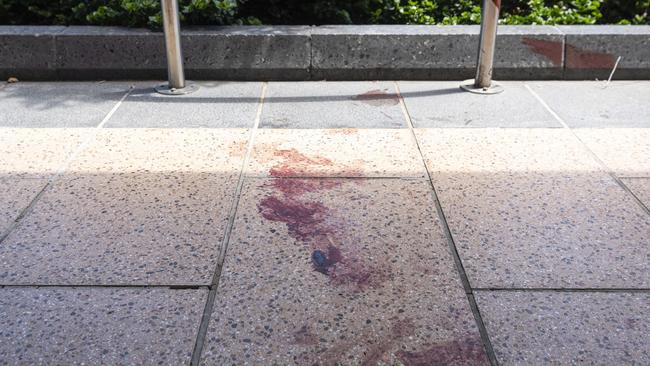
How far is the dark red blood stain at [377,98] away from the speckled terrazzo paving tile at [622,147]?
136 cm

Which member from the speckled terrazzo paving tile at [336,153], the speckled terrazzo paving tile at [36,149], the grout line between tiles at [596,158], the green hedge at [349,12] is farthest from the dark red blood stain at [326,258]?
the green hedge at [349,12]

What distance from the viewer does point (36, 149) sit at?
406cm

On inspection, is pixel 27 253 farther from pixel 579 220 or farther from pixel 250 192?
pixel 579 220

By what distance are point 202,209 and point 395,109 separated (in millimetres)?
2009

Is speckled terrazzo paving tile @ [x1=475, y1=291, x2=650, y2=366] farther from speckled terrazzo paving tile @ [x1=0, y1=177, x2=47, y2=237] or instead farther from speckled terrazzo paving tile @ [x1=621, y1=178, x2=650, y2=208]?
speckled terrazzo paving tile @ [x1=0, y1=177, x2=47, y2=237]

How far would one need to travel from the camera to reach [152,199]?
340 cm

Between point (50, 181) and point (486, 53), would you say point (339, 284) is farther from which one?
point (486, 53)

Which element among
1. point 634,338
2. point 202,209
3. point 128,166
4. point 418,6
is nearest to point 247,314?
point 202,209

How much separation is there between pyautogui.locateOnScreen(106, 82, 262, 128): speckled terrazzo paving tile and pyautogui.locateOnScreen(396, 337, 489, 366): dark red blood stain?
99.5 inches

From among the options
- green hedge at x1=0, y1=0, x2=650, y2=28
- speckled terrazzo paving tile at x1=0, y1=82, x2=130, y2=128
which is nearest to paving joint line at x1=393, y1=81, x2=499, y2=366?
green hedge at x1=0, y1=0, x2=650, y2=28

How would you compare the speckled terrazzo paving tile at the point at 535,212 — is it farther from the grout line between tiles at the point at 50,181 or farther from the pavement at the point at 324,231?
the grout line between tiles at the point at 50,181

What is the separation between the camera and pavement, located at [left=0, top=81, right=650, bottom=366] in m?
2.38

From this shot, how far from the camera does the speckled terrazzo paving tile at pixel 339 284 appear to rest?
91.7 inches

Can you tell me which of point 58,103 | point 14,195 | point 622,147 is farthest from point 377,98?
point 14,195
